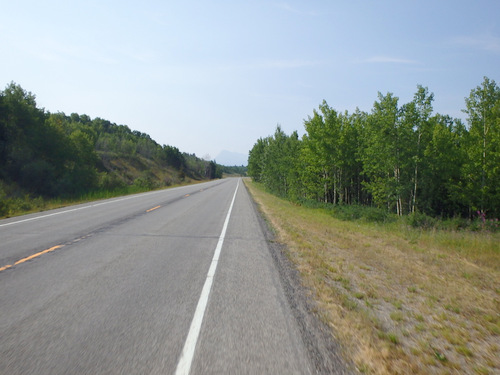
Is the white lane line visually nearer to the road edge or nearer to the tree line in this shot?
the road edge

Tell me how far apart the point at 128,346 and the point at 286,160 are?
29820 millimetres

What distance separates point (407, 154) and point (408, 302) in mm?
19772

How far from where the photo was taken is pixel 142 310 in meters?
4.07

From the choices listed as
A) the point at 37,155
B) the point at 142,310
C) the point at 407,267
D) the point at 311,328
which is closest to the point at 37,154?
the point at 37,155

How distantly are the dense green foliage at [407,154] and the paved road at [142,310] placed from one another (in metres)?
17.5

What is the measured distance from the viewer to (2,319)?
3691 millimetres

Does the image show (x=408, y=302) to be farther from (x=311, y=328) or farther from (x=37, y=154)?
(x=37, y=154)

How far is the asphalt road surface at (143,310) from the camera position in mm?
2934

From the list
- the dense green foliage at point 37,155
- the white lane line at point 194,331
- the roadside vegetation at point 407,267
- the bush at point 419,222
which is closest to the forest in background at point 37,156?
the dense green foliage at point 37,155

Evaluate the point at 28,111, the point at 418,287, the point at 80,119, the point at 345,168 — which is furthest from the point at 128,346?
the point at 80,119

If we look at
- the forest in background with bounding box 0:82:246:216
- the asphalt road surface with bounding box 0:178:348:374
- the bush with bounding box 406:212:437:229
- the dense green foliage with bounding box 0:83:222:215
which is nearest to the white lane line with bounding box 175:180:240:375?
the asphalt road surface with bounding box 0:178:348:374

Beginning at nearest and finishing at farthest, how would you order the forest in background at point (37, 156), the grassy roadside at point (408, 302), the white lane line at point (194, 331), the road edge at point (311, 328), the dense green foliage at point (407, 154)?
the white lane line at point (194, 331) < the road edge at point (311, 328) < the grassy roadside at point (408, 302) < the dense green foliage at point (407, 154) < the forest in background at point (37, 156)

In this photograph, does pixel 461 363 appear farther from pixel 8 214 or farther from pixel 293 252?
pixel 8 214

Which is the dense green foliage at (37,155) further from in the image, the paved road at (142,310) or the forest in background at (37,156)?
the paved road at (142,310)
